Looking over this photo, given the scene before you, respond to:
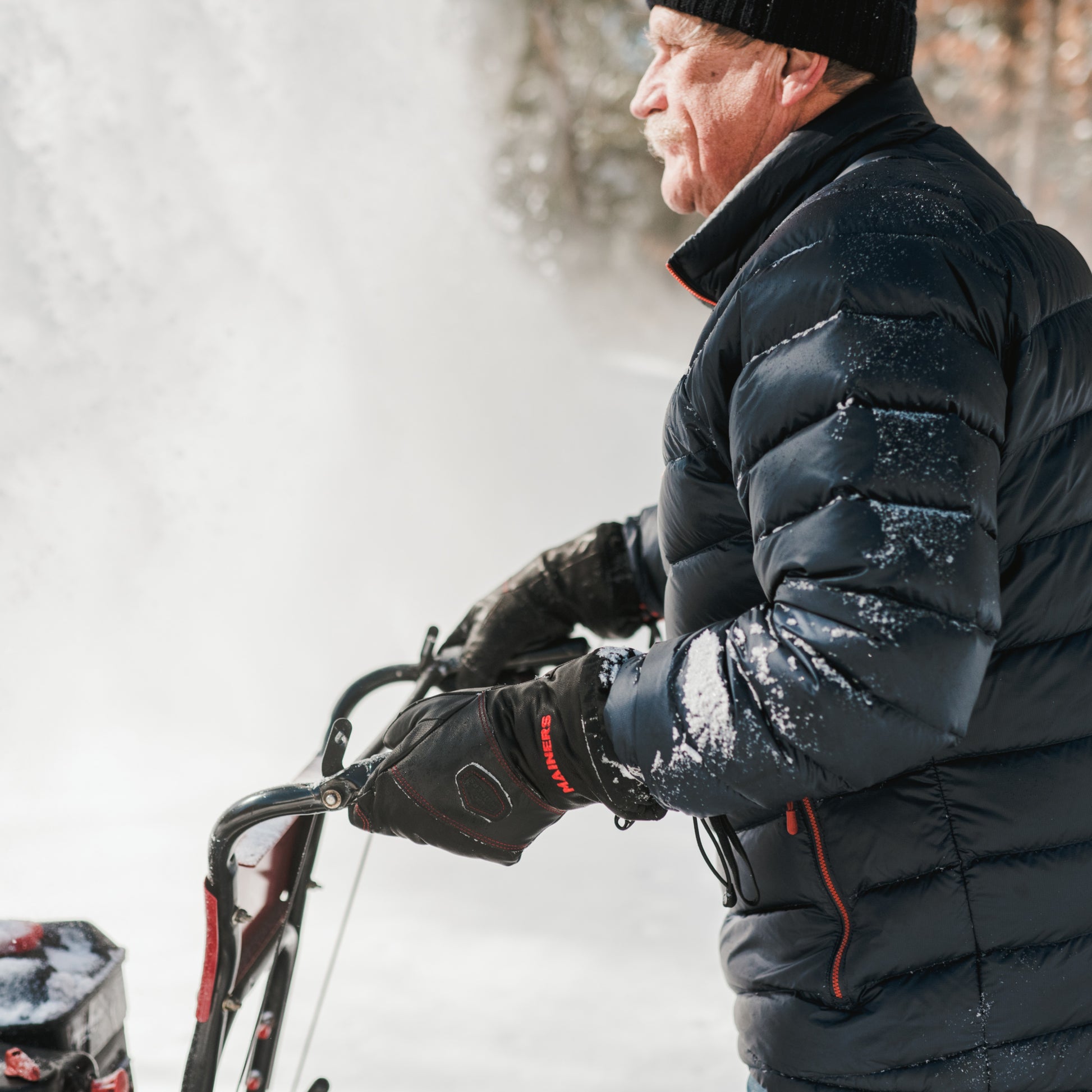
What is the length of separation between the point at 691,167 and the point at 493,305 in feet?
19.2

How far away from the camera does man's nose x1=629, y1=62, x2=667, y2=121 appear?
134 cm

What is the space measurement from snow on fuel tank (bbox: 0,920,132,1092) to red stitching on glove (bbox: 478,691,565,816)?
0.61m

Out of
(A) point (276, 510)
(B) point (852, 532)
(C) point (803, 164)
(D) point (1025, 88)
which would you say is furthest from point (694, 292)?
(D) point (1025, 88)

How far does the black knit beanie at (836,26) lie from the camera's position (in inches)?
46.9

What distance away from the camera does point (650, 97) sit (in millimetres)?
1358

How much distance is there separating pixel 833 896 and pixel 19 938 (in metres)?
0.97

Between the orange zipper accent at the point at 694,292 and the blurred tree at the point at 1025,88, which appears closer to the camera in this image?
the orange zipper accent at the point at 694,292

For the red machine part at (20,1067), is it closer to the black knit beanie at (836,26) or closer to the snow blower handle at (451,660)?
the snow blower handle at (451,660)

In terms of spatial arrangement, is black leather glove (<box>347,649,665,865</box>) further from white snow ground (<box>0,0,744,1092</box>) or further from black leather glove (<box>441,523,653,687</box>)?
white snow ground (<box>0,0,744,1092</box>)

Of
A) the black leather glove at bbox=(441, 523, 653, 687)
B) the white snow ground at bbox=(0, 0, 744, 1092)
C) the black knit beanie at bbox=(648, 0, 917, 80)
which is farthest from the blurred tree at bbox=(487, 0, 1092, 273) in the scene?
the black knit beanie at bbox=(648, 0, 917, 80)

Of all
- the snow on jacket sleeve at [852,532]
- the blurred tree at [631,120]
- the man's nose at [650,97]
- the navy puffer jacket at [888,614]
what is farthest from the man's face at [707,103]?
the blurred tree at [631,120]

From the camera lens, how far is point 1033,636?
1.08 metres

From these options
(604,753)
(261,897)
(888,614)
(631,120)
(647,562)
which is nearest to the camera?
(888,614)

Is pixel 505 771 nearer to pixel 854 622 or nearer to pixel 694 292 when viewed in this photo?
pixel 854 622
